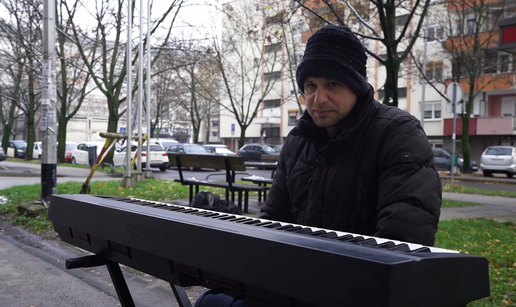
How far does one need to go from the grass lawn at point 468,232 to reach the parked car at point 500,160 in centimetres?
1635

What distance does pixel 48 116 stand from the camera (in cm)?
890

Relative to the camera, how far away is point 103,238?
184 centimetres

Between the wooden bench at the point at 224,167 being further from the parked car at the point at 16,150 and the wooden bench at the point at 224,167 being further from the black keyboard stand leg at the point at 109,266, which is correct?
the parked car at the point at 16,150

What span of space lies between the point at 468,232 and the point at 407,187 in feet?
21.9

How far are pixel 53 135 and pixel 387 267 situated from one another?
8.79 m

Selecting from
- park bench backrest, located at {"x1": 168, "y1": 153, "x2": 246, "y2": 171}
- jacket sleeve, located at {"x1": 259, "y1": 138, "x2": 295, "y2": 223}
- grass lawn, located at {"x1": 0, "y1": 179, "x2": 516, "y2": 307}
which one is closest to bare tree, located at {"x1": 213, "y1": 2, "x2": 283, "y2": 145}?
grass lawn, located at {"x1": 0, "y1": 179, "x2": 516, "y2": 307}

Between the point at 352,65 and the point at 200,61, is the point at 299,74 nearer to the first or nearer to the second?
the point at 352,65

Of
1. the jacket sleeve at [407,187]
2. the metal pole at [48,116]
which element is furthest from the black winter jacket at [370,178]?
the metal pole at [48,116]

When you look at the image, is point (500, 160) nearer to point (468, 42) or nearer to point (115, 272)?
point (468, 42)

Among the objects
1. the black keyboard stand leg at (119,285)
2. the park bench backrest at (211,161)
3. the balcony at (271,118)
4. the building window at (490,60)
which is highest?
the building window at (490,60)

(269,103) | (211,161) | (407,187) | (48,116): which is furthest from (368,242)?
(269,103)

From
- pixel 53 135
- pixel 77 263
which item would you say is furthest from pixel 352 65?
pixel 53 135

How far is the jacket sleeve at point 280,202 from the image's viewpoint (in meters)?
2.30

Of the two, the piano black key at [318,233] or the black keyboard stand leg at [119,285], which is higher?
the piano black key at [318,233]
